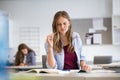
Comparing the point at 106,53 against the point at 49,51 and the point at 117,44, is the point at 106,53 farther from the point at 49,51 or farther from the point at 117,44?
the point at 49,51

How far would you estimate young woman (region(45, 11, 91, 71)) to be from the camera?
5.65 feet

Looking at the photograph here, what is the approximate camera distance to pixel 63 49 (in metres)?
1.76

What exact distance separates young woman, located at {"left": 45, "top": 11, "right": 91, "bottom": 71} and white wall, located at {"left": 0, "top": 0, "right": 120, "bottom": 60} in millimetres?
3963

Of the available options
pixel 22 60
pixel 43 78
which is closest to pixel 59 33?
pixel 43 78

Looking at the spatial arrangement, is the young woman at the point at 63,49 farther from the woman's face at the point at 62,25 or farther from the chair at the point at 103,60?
the chair at the point at 103,60

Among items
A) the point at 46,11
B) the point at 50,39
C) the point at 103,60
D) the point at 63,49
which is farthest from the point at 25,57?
the point at 50,39

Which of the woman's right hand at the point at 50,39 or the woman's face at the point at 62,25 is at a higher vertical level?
the woman's face at the point at 62,25

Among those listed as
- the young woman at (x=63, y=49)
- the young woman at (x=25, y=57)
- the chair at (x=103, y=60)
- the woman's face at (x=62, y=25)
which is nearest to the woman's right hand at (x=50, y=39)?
the young woman at (x=63, y=49)

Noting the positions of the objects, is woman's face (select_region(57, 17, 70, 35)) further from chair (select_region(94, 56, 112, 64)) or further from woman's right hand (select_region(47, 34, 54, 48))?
chair (select_region(94, 56, 112, 64))

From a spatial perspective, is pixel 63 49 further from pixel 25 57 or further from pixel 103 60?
pixel 25 57

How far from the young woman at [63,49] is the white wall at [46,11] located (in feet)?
13.0

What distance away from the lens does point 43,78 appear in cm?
101

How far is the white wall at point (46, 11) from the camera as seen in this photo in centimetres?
574

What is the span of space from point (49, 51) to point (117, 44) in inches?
160
